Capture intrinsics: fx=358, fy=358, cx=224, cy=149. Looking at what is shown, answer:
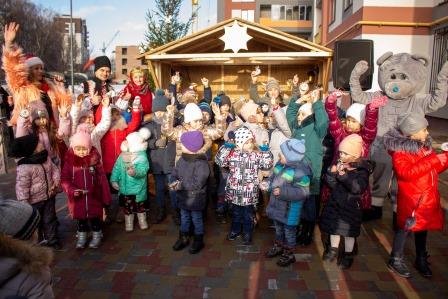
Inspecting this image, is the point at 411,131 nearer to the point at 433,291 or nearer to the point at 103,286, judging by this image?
the point at 433,291

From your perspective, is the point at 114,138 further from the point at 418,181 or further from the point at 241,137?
the point at 418,181

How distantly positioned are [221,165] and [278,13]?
126ft

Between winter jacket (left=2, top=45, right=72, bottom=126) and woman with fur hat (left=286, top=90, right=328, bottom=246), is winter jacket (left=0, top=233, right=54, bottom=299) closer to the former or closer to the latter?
woman with fur hat (left=286, top=90, right=328, bottom=246)

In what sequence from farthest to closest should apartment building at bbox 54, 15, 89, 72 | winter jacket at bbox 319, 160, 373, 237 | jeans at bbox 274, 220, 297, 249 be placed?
1. apartment building at bbox 54, 15, 89, 72
2. jeans at bbox 274, 220, 297, 249
3. winter jacket at bbox 319, 160, 373, 237

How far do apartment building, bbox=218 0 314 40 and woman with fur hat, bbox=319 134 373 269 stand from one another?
121 ft

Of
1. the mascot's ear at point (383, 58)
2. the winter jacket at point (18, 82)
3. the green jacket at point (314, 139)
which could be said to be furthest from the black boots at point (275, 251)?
the winter jacket at point (18, 82)

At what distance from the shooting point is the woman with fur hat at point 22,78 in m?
4.11

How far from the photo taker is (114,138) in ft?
A: 14.7

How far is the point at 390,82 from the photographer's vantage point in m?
4.36

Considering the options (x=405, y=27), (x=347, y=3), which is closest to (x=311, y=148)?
(x=405, y=27)

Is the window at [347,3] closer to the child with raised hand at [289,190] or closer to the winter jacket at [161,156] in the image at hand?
the winter jacket at [161,156]

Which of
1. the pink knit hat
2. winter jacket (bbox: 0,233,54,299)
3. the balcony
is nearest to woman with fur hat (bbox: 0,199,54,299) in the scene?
winter jacket (bbox: 0,233,54,299)

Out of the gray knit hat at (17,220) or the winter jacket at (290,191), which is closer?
the gray knit hat at (17,220)

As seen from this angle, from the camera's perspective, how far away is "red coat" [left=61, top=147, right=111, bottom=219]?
3.75 meters
